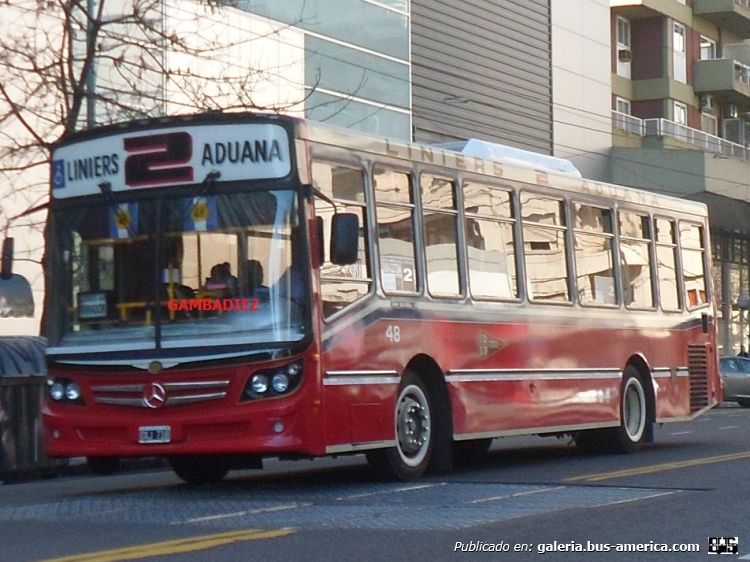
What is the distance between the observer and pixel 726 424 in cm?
2588

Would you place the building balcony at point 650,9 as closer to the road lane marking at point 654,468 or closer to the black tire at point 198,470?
the road lane marking at point 654,468

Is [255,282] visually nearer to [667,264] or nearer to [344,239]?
[344,239]

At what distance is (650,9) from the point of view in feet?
160

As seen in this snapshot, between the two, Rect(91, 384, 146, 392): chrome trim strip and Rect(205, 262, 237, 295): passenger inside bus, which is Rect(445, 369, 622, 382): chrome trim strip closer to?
Rect(205, 262, 237, 295): passenger inside bus

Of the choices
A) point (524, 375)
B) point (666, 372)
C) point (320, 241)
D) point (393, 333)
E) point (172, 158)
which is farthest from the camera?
point (666, 372)

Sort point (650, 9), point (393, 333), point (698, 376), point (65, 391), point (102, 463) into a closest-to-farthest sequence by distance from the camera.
Result: 1. point (65, 391)
2. point (102, 463)
3. point (393, 333)
4. point (698, 376)
5. point (650, 9)

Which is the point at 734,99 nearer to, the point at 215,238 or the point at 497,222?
the point at 497,222

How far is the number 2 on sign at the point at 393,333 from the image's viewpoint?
13180mm

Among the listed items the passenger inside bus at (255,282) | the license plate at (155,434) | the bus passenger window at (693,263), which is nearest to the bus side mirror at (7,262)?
the license plate at (155,434)

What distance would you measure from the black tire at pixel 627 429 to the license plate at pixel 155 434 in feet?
22.2

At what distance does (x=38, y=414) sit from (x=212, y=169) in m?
5.26

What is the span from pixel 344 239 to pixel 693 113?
137 feet

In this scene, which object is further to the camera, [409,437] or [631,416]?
[631,416]

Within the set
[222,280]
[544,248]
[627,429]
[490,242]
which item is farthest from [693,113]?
[222,280]
